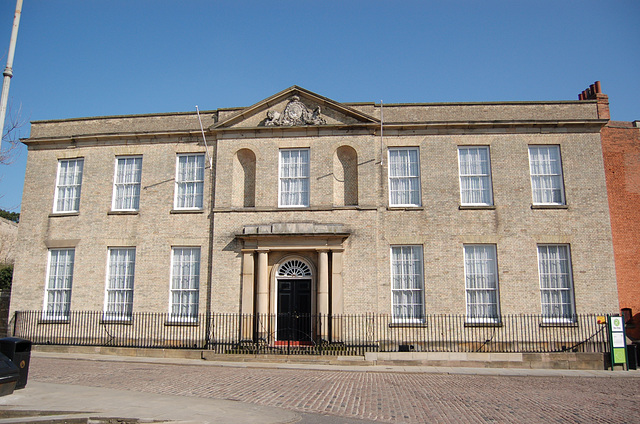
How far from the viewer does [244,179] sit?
19.9 m

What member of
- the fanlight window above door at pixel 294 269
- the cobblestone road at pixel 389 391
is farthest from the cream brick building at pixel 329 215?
the cobblestone road at pixel 389 391

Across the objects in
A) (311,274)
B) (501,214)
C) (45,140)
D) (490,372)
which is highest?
(45,140)

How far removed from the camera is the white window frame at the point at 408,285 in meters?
18.0

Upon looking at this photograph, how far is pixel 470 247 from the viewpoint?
723 inches

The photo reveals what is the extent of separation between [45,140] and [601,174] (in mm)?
23509

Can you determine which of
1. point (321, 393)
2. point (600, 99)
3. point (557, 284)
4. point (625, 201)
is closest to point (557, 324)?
point (557, 284)

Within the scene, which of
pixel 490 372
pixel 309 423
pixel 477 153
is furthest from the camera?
pixel 477 153

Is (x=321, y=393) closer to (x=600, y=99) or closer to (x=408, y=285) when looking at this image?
(x=408, y=285)

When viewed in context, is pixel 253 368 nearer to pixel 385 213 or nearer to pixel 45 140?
pixel 385 213

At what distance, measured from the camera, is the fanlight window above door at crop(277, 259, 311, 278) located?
18.6 metres

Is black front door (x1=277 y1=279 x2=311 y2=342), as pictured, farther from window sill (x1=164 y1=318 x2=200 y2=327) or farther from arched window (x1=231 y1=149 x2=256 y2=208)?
arched window (x1=231 y1=149 x2=256 y2=208)

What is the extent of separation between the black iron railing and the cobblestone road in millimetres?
3051

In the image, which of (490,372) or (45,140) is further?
(45,140)

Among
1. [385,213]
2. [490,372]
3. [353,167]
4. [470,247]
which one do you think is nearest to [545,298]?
[470,247]
